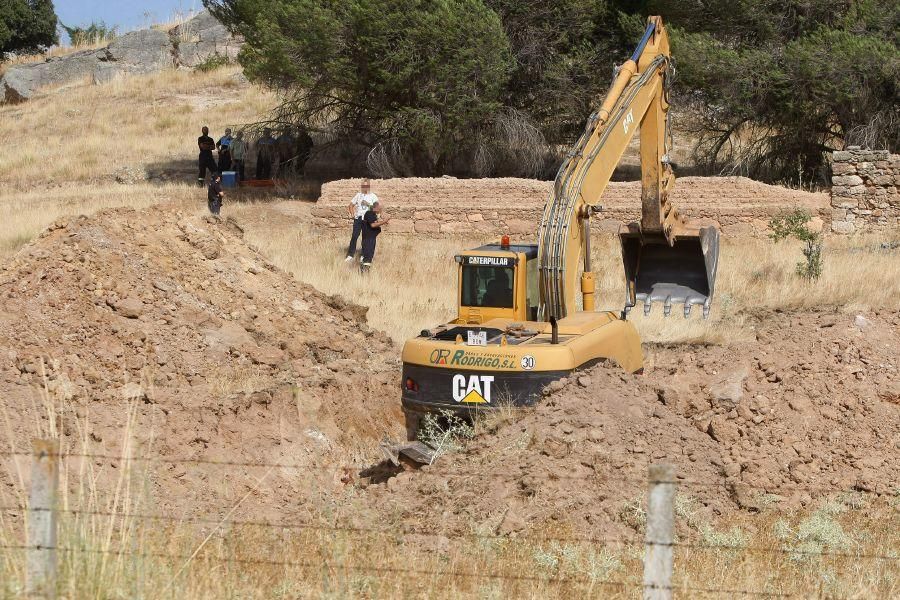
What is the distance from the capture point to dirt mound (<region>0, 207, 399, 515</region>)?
11141mm

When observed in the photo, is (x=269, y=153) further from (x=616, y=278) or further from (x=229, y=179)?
(x=616, y=278)

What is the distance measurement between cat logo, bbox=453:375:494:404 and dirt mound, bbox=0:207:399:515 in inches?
59.3

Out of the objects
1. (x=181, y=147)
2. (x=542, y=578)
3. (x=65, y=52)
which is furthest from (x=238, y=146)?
(x=65, y=52)

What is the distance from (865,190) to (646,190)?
37.9 feet

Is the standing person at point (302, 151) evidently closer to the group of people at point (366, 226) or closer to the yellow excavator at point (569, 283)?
the group of people at point (366, 226)

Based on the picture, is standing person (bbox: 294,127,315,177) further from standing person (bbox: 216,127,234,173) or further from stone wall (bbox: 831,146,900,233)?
stone wall (bbox: 831,146,900,233)

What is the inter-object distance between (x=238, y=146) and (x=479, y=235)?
8794 mm

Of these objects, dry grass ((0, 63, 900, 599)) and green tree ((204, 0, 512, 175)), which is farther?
green tree ((204, 0, 512, 175))

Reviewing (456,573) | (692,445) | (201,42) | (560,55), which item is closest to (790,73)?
(560,55)

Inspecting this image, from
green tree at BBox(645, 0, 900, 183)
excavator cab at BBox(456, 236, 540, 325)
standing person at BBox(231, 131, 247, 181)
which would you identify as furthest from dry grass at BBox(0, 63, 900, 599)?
standing person at BBox(231, 131, 247, 181)

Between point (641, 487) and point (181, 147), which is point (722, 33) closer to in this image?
point (181, 147)

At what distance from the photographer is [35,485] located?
507 centimetres

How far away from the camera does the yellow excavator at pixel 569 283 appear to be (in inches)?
408

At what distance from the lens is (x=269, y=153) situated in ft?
100
